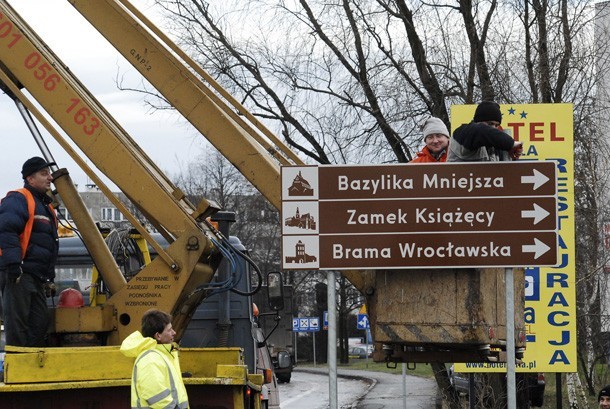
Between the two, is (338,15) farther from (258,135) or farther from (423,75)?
(258,135)

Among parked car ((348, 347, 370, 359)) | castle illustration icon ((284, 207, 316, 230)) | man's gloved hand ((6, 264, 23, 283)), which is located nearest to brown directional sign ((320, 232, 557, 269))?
castle illustration icon ((284, 207, 316, 230))

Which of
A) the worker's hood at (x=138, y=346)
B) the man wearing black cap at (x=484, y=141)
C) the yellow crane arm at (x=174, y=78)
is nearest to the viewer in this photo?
the man wearing black cap at (x=484, y=141)

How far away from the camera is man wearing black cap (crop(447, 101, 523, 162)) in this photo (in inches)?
313

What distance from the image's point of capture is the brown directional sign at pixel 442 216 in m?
7.73

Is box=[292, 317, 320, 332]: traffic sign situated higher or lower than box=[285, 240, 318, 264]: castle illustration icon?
lower

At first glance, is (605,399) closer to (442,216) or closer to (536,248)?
(536,248)

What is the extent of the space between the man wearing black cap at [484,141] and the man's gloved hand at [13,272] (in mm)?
3255

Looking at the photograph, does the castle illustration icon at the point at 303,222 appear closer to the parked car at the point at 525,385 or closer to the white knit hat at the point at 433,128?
the white knit hat at the point at 433,128

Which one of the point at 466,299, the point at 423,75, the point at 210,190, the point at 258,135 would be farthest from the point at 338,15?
the point at 210,190

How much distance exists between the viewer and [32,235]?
9.27m

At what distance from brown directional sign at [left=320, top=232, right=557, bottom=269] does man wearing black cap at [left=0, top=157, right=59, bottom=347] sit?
2591mm

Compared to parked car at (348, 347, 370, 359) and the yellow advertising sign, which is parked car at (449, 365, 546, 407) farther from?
parked car at (348, 347, 370, 359)

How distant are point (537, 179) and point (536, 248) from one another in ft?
1.42

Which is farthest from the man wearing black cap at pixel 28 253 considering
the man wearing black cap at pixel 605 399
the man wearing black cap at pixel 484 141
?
the man wearing black cap at pixel 605 399
